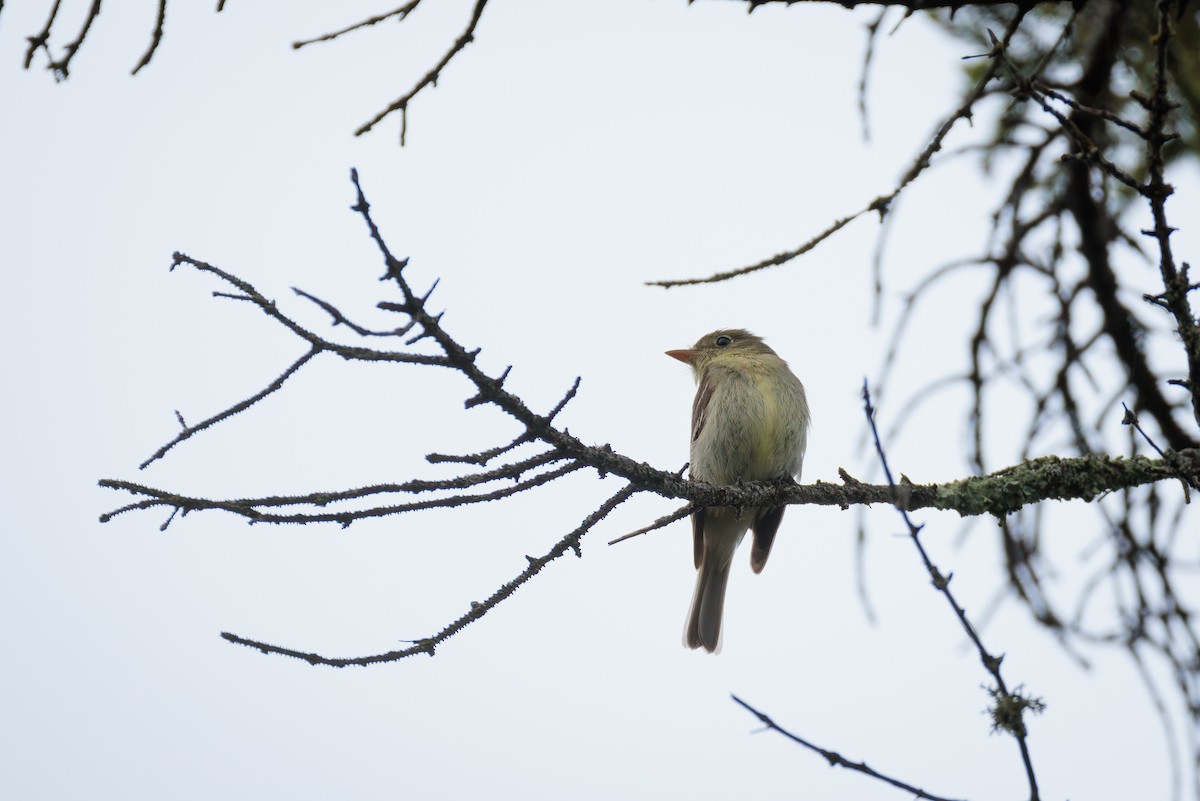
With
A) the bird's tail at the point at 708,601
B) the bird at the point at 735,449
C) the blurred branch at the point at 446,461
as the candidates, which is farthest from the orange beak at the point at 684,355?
the blurred branch at the point at 446,461

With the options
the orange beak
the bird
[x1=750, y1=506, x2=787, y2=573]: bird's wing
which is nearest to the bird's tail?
the bird

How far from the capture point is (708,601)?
688 cm

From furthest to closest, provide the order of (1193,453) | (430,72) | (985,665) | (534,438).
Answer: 1. (1193,453)
2. (430,72)
3. (534,438)
4. (985,665)

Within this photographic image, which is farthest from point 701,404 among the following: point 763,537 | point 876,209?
point 876,209

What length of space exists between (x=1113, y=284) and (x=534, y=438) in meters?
2.98

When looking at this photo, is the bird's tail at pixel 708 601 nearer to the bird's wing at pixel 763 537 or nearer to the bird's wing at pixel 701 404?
the bird's wing at pixel 763 537

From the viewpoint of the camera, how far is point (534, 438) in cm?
270

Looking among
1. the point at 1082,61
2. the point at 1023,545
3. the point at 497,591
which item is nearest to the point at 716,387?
the point at 1023,545

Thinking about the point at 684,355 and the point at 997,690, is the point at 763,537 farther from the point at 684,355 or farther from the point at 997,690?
the point at 997,690

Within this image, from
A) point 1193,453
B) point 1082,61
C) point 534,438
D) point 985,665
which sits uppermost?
point 1082,61

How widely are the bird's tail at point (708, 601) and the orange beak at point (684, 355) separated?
1.37 m

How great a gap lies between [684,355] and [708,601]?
164cm

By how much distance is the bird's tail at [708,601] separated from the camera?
268 inches

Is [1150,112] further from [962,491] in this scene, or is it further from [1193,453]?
[962,491]
